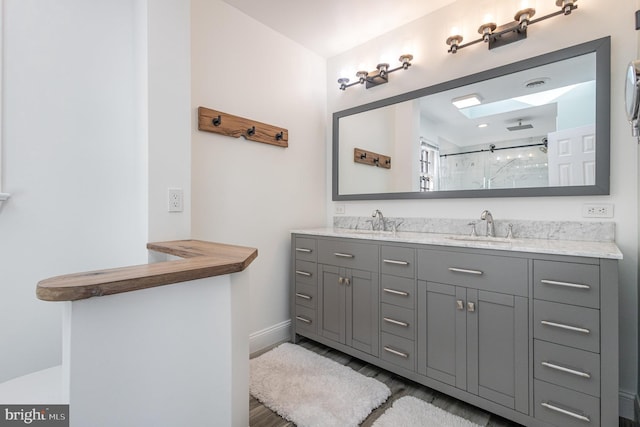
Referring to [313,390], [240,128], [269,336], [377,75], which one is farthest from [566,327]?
[240,128]

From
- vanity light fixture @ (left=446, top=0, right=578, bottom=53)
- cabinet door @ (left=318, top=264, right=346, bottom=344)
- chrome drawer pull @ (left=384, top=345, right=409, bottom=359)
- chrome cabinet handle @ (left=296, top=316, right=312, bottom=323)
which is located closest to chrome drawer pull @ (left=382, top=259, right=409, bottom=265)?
cabinet door @ (left=318, top=264, right=346, bottom=344)

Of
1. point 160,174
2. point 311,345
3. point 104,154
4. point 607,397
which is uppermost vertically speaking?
point 104,154

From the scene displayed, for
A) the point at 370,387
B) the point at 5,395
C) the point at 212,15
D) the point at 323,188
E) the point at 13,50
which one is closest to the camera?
the point at 5,395

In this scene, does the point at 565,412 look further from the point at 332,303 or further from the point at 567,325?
the point at 332,303

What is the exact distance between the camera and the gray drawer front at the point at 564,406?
1352 mm

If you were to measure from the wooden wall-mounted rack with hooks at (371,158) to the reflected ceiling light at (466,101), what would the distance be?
0.66 metres

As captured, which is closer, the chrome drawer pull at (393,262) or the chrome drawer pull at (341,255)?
the chrome drawer pull at (393,262)

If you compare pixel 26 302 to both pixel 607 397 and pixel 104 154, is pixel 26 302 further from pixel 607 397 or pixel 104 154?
pixel 607 397

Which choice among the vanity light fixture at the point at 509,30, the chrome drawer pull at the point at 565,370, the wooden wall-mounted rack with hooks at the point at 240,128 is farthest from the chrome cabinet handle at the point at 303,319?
the vanity light fixture at the point at 509,30

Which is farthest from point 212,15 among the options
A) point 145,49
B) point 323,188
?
point 323,188

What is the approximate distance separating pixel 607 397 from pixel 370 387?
115 centimetres

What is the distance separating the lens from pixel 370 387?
1.93 meters

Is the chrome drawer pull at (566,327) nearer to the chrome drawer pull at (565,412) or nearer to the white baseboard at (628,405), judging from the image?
the chrome drawer pull at (565,412)

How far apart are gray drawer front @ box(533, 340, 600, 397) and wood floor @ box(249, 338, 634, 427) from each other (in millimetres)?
403
